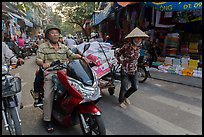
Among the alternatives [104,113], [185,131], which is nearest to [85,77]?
[104,113]

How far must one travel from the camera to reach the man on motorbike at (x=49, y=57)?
3.60m

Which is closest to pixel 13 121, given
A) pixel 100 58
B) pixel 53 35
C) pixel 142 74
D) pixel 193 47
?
pixel 53 35

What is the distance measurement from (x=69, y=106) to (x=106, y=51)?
2207 mm

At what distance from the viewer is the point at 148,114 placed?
Result: 448 cm

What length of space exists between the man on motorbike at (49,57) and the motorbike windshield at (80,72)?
1.15ft

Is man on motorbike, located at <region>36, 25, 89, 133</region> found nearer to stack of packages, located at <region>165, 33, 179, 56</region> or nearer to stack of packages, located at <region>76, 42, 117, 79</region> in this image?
stack of packages, located at <region>76, 42, 117, 79</region>

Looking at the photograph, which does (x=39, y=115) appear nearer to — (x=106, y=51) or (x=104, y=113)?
(x=104, y=113)

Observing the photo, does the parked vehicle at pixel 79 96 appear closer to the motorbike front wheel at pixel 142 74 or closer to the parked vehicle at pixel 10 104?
the parked vehicle at pixel 10 104

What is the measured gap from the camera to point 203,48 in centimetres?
795

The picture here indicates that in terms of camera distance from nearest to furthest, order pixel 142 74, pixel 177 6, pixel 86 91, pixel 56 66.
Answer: pixel 86 91 < pixel 56 66 < pixel 177 6 < pixel 142 74

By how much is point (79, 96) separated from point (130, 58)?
1973 mm

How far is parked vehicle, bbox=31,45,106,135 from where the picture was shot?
120 inches

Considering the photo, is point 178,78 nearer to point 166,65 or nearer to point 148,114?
point 166,65

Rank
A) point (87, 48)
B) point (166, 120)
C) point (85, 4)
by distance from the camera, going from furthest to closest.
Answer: point (85, 4), point (87, 48), point (166, 120)
